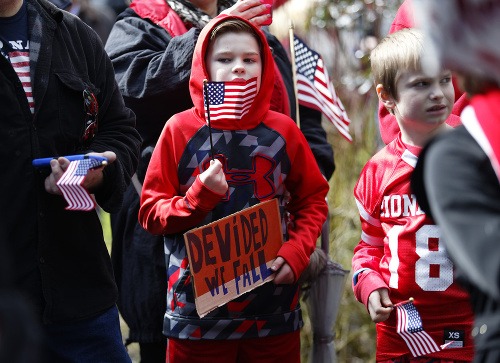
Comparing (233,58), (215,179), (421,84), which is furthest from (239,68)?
(421,84)

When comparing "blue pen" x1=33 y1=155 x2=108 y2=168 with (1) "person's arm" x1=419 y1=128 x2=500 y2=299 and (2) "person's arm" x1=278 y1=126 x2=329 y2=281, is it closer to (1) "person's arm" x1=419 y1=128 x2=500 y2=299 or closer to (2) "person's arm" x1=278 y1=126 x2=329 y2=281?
(2) "person's arm" x1=278 y1=126 x2=329 y2=281

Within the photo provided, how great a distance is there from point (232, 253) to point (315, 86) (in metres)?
1.32

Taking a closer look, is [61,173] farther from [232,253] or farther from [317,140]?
[317,140]

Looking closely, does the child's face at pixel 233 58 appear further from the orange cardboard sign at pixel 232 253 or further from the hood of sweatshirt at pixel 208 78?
the orange cardboard sign at pixel 232 253

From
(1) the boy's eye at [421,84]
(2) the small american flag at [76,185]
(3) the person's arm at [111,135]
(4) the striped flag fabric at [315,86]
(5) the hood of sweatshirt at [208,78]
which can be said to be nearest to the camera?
(2) the small american flag at [76,185]

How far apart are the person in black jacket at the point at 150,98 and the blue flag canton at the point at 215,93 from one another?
342 mm

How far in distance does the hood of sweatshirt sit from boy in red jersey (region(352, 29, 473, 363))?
1.44 feet

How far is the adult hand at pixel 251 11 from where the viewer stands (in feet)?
14.4

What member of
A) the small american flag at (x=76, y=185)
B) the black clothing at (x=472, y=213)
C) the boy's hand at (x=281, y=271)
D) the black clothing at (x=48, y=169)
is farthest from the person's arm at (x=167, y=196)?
the black clothing at (x=472, y=213)

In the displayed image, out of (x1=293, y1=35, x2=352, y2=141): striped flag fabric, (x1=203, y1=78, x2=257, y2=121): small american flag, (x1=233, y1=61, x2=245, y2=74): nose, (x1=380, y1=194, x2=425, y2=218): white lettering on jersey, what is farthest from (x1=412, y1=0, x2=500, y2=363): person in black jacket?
(x1=293, y1=35, x2=352, y2=141): striped flag fabric

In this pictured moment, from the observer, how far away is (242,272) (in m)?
3.98

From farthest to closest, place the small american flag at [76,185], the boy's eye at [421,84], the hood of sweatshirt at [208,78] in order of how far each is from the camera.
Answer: the hood of sweatshirt at [208,78]
the boy's eye at [421,84]
the small american flag at [76,185]

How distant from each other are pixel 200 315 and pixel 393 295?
74 centimetres

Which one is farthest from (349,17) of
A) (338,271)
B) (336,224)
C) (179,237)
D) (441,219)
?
(441,219)
